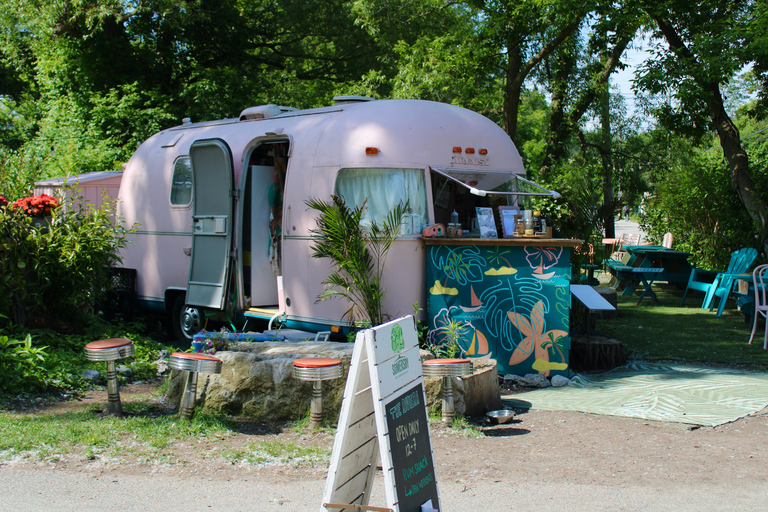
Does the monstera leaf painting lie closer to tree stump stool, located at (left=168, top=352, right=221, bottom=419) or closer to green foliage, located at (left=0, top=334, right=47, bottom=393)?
tree stump stool, located at (left=168, top=352, right=221, bottom=419)

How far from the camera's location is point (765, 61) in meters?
11.5

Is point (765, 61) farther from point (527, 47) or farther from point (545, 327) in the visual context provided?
point (545, 327)

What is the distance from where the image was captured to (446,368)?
542 cm

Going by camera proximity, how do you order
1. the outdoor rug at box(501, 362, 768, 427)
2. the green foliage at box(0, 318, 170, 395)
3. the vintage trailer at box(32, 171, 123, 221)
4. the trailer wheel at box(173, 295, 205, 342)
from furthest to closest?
the vintage trailer at box(32, 171, 123, 221), the trailer wheel at box(173, 295, 205, 342), the green foliage at box(0, 318, 170, 395), the outdoor rug at box(501, 362, 768, 427)

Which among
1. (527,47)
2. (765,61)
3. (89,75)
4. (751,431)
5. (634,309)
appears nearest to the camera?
(751,431)

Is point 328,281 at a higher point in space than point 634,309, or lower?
higher

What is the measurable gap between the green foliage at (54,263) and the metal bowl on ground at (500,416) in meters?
4.61

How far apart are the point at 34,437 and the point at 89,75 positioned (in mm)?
12971

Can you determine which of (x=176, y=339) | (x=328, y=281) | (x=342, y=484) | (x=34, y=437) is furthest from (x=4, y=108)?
(x=342, y=484)

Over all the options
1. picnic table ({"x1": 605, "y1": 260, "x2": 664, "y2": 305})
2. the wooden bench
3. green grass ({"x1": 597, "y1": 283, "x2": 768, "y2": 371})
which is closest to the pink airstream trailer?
the wooden bench

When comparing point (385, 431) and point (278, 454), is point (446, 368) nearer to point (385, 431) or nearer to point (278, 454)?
point (278, 454)

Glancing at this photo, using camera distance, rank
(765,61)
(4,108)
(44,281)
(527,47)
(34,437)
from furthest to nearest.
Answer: (4,108) → (527,47) → (765,61) → (44,281) → (34,437)

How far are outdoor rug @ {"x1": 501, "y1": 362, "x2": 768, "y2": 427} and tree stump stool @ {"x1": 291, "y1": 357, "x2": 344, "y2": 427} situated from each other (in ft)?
6.06

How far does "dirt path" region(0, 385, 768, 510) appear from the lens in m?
4.31
